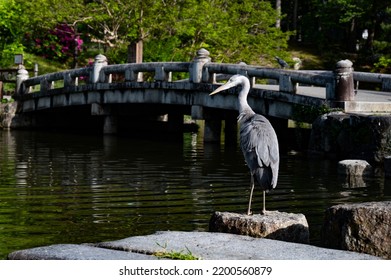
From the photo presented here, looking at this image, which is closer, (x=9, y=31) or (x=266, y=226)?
(x=266, y=226)

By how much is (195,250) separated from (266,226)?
1.32m

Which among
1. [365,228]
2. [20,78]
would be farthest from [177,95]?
[365,228]

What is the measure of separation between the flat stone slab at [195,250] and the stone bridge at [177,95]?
11737mm

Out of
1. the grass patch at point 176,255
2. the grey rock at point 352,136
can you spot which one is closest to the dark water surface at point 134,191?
the grey rock at point 352,136

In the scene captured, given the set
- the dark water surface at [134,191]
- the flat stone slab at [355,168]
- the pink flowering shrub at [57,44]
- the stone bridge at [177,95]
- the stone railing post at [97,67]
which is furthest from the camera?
the pink flowering shrub at [57,44]

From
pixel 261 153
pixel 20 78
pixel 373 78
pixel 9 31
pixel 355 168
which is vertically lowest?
pixel 355 168

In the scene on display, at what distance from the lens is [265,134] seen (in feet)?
32.2

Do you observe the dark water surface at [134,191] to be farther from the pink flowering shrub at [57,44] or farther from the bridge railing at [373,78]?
the pink flowering shrub at [57,44]

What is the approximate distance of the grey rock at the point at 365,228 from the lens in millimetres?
8492

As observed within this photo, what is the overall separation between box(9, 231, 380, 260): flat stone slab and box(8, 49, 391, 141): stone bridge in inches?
462

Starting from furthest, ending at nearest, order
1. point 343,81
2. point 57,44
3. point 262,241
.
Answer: point 57,44 < point 343,81 < point 262,241

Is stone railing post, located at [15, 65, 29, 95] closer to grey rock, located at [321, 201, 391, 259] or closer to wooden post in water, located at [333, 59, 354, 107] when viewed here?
wooden post in water, located at [333, 59, 354, 107]

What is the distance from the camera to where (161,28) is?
3325 cm

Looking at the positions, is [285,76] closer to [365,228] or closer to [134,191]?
[134,191]
